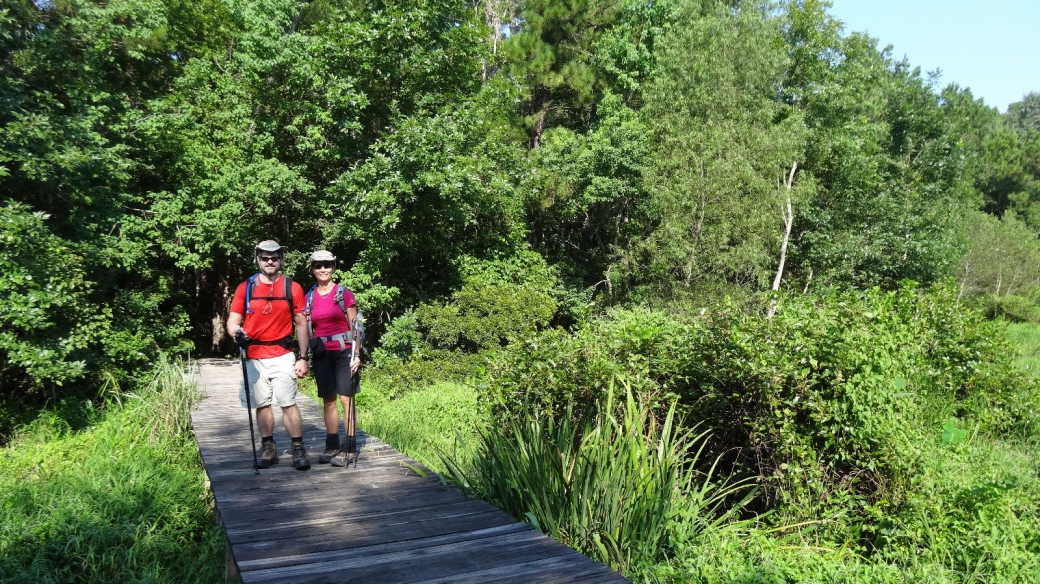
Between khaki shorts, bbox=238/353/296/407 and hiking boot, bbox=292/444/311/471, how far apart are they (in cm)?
40

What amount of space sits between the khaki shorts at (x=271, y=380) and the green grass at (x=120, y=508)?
146 cm

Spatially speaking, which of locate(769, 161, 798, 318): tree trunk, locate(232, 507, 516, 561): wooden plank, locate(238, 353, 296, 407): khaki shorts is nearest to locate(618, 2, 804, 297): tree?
locate(769, 161, 798, 318): tree trunk

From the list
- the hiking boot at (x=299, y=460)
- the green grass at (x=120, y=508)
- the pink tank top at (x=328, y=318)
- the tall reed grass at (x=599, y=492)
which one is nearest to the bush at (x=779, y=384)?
the tall reed grass at (x=599, y=492)

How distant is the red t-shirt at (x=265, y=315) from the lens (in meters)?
5.33

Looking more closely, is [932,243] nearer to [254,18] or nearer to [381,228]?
[381,228]

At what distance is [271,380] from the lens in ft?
17.9

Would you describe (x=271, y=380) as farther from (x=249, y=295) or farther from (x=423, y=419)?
(x=423, y=419)

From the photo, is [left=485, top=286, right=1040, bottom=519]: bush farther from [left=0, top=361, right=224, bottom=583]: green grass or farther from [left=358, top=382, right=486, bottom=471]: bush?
[left=0, top=361, right=224, bottom=583]: green grass

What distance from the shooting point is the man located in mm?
5316

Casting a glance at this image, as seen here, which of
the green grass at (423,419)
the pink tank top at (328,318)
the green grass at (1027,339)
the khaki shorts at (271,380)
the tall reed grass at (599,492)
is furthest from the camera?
the green grass at (1027,339)

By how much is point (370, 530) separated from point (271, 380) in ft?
6.05

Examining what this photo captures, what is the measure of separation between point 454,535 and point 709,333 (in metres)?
2.97

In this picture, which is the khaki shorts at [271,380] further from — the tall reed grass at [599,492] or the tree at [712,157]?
the tree at [712,157]

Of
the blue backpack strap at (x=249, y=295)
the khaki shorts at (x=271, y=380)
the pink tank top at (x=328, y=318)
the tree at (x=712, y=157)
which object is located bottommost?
the khaki shorts at (x=271, y=380)
